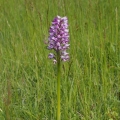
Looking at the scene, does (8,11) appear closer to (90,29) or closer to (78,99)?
(90,29)

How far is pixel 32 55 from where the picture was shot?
2.66 m

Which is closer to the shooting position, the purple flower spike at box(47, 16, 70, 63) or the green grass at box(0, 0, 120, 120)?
the purple flower spike at box(47, 16, 70, 63)

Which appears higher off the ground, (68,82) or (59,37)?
(59,37)

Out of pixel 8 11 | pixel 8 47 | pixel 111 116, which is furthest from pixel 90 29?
pixel 8 11

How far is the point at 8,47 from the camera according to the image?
9.50 ft

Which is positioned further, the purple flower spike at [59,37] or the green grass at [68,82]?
the green grass at [68,82]

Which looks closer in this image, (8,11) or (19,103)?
(19,103)

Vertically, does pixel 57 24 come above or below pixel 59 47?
above

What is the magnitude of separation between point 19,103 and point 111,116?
616 millimetres

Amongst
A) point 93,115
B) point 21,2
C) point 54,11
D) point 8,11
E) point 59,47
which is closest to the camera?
point 59,47

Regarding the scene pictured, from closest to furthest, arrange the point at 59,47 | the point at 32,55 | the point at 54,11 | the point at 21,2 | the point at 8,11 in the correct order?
the point at 59,47 < the point at 32,55 < the point at 54,11 < the point at 8,11 < the point at 21,2

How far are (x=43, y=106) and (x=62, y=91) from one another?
17 centimetres

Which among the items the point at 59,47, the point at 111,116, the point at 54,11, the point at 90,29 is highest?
the point at 54,11

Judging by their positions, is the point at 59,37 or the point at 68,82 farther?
the point at 68,82
